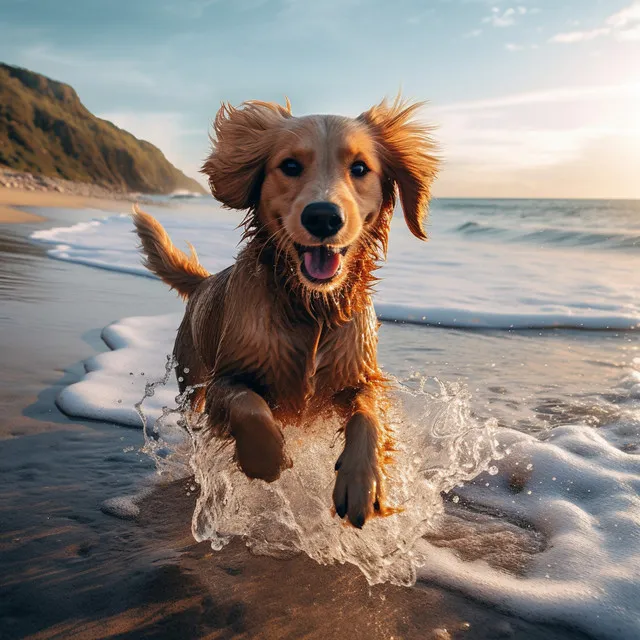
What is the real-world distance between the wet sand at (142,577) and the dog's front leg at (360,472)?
0.34 meters

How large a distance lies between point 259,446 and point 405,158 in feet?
5.17

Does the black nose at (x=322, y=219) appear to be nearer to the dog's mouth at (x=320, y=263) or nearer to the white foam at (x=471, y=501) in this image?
the dog's mouth at (x=320, y=263)

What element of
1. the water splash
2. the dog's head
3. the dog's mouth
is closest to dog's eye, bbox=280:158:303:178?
the dog's head

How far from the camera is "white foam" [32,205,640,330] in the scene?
8227 millimetres

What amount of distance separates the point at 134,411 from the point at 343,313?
76.0 inches

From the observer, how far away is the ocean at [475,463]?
2768 mm

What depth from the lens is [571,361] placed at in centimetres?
629

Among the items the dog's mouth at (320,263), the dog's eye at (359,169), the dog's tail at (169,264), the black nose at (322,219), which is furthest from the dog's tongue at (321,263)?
the dog's tail at (169,264)

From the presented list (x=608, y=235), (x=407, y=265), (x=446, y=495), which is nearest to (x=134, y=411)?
(x=446, y=495)

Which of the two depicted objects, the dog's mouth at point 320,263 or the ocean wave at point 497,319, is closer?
the dog's mouth at point 320,263

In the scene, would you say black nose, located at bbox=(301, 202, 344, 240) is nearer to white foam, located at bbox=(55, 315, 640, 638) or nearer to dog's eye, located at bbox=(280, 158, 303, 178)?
dog's eye, located at bbox=(280, 158, 303, 178)

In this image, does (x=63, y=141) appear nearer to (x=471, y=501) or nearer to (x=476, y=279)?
(x=476, y=279)

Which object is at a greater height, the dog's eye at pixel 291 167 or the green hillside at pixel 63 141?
the green hillside at pixel 63 141

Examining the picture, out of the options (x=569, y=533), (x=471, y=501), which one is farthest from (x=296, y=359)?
(x=569, y=533)
